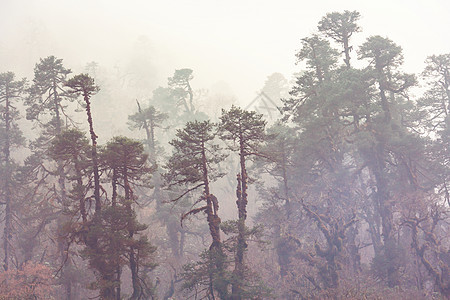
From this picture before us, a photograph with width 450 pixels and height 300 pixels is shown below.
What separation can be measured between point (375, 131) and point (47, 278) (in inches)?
1079

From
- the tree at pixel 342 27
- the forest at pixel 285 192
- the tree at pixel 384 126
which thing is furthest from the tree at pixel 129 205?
the tree at pixel 342 27

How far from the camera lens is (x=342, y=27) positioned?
1038 inches

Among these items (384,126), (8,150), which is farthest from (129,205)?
(384,126)

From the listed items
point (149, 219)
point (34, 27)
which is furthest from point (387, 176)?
point (34, 27)

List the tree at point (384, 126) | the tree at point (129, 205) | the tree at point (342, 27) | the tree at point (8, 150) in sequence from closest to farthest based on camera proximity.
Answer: the tree at point (129, 205) → the tree at point (384, 126) → the tree at point (8, 150) → the tree at point (342, 27)

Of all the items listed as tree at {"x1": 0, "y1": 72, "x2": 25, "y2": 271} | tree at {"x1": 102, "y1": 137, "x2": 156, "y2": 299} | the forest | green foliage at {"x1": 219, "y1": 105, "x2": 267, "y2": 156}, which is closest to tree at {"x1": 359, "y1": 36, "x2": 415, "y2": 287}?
the forest

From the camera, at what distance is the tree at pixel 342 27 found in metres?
26.2

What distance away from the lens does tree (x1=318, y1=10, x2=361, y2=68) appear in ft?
86.0

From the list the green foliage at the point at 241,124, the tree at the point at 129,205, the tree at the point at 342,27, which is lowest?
the tree at the point at 129,205

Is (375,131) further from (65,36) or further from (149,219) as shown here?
(65,36)

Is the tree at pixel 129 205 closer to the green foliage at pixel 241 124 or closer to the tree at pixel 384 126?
the green foliage at pixel 241 124

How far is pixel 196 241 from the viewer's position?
3516cm

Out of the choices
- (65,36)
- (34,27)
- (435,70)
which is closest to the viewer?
(435,70)

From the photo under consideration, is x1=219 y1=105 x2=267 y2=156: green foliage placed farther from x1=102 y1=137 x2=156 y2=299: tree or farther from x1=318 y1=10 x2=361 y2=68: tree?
x1=318 y1=10 x2=361 y2=68: tree
